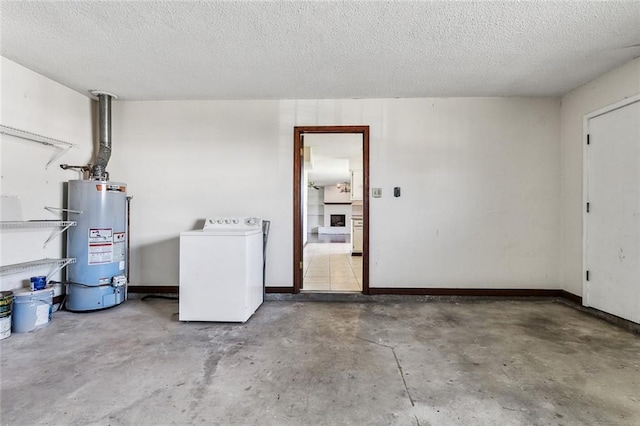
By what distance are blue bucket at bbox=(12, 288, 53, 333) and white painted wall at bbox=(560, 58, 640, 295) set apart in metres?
5.24

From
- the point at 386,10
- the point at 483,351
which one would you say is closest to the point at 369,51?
the point at 386,10

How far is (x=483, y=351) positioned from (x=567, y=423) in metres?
0.75

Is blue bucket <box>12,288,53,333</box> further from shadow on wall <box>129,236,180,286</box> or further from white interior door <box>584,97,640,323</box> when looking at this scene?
white interior door <box>584,97,640,323</box>

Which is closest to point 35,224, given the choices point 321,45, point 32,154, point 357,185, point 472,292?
point 32,154

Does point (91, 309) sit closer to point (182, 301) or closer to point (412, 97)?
point (182, 301)

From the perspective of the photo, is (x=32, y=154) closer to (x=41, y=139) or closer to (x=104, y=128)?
(x=41, y=139)

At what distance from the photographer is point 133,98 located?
353 cm

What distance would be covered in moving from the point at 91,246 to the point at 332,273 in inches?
124

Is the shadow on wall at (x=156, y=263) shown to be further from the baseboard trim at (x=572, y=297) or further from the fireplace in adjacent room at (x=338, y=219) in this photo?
the fireplace in adjacent room at (x=338, y=219)

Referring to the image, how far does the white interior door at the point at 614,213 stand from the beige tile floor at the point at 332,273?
2.42 m

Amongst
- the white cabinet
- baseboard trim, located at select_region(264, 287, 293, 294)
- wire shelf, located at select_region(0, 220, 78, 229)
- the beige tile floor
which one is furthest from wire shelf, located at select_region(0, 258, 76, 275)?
the white cabinet

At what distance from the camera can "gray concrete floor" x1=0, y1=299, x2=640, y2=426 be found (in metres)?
1.53

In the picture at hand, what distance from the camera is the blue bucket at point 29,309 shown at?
99.6 inches

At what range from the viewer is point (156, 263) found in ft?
11.8
